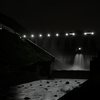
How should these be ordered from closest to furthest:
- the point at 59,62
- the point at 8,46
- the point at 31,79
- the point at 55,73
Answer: the point at 31,79
the point at 55,73
the point at 8,46
the point at 59,62

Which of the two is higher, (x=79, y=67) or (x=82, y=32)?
(x=82, y=32)

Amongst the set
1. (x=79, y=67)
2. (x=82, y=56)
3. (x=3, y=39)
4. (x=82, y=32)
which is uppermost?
(x=82, y=32)

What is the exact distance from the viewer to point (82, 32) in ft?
246

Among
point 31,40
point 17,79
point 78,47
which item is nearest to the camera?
point 17,79

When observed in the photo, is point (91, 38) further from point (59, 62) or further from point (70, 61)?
point (59, 62)

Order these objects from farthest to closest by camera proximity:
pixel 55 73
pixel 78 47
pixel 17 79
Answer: pixel 78 47
pixel 55 73
pixel 17 79

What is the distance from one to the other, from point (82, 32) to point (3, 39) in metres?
34.6

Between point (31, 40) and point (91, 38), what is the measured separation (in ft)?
86.6

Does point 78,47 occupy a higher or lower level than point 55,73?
higher

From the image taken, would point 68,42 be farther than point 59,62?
Yes

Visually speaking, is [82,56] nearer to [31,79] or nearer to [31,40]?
[31,40]

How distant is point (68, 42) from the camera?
73.3m

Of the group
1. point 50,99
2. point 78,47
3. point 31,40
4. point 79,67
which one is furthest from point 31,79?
point 31,40

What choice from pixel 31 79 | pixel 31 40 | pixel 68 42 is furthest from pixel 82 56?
pixel 31 79
